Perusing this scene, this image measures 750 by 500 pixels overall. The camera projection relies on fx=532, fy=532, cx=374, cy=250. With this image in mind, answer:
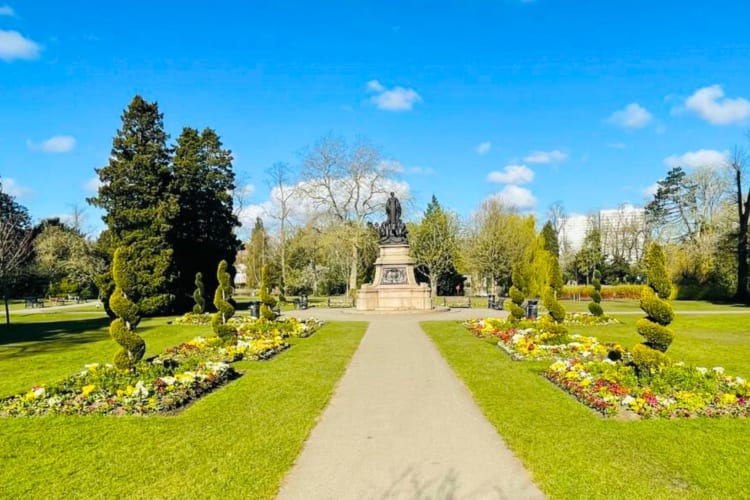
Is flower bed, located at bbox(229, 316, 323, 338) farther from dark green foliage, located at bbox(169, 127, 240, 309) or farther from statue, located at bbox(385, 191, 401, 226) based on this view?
dark green foliage, located at bbox(169, 127, 240, 309)

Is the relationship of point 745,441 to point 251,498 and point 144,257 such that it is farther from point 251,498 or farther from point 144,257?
point 144,257

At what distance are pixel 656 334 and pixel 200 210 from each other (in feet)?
103

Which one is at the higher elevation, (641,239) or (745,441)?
(641,239)

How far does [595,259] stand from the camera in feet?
196

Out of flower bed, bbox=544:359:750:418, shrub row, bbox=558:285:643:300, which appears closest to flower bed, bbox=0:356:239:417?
flower bed, bbox=544:359:750:418

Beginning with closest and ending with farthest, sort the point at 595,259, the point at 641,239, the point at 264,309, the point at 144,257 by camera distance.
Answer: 1. the point at 264,309
2. the point at 144,257
3. the point at 595,259
4. the point at 641,239

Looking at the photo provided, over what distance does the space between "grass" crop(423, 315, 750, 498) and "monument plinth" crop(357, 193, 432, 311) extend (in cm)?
1787

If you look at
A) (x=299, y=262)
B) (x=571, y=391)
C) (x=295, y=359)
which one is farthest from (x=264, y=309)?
(x=299, y=262)

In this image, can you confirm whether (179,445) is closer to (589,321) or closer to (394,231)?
(589,321)

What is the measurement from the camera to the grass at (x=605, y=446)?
5.00m

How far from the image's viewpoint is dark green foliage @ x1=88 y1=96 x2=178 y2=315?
96.3 ft

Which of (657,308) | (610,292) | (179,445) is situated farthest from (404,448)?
(610,292)

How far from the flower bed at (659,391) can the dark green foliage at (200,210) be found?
26678 mm

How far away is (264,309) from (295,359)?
257 inches
